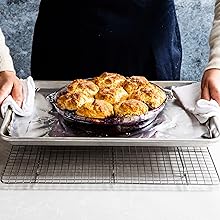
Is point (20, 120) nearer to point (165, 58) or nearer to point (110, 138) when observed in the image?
point (110, 138)

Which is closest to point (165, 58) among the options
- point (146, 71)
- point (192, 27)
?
point (146, 71)

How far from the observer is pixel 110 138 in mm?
981

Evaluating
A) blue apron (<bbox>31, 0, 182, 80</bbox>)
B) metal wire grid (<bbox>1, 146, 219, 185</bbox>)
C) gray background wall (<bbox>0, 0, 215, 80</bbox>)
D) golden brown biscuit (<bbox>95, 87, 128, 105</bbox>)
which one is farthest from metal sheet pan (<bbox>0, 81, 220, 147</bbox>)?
gray background wall (<bbox>0, 0, 215, 80</bbox>)

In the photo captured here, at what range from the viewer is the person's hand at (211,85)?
1197mm

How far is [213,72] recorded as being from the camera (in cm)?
126

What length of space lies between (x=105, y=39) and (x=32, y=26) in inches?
39.8

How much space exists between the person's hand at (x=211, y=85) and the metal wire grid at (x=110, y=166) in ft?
0.53

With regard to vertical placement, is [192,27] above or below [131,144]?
below

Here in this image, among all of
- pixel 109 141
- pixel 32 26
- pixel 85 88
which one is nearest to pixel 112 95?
pixel 85 88

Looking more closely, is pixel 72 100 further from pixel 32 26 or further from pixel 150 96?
pixel 32 26

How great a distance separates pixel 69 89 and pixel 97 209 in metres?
0.37

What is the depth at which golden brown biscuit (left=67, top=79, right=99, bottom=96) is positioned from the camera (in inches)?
45.5

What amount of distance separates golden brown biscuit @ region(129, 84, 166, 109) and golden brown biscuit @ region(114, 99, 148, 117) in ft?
0.09

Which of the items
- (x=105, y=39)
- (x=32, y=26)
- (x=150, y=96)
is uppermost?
(x=150, y=96)
